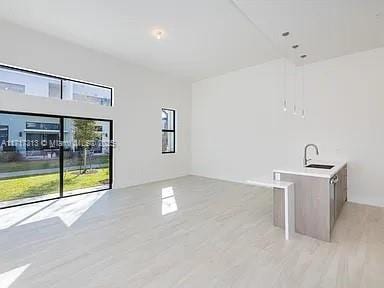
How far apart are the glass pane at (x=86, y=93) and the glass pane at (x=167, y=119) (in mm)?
1894

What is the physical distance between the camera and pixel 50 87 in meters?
4.68

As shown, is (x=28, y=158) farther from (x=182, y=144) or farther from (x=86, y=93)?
(x=182, y=144)

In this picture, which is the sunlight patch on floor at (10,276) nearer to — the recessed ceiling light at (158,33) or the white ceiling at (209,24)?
the white ceiling at (209,24)

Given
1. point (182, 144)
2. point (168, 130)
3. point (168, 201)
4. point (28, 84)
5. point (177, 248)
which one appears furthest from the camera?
point (182, 144)

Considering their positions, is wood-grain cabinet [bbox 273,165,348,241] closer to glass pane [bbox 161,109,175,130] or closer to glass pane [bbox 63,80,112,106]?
glass pane [bbox 63,80,112,106]

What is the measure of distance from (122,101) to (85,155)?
1622mm

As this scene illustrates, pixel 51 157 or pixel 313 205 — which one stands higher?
pixel 51 157

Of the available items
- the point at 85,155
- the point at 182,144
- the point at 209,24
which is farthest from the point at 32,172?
the point at 209,24

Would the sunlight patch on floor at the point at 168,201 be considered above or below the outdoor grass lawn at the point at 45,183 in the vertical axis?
below

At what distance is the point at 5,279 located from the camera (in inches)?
81.0

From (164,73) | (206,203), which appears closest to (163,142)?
(164,73)

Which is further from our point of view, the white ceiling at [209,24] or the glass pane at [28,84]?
the glass pane at [28,84]

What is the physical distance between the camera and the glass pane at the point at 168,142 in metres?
7.18

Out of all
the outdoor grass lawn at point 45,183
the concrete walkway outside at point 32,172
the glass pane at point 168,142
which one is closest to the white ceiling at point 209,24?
the glass pane at point 168,142
